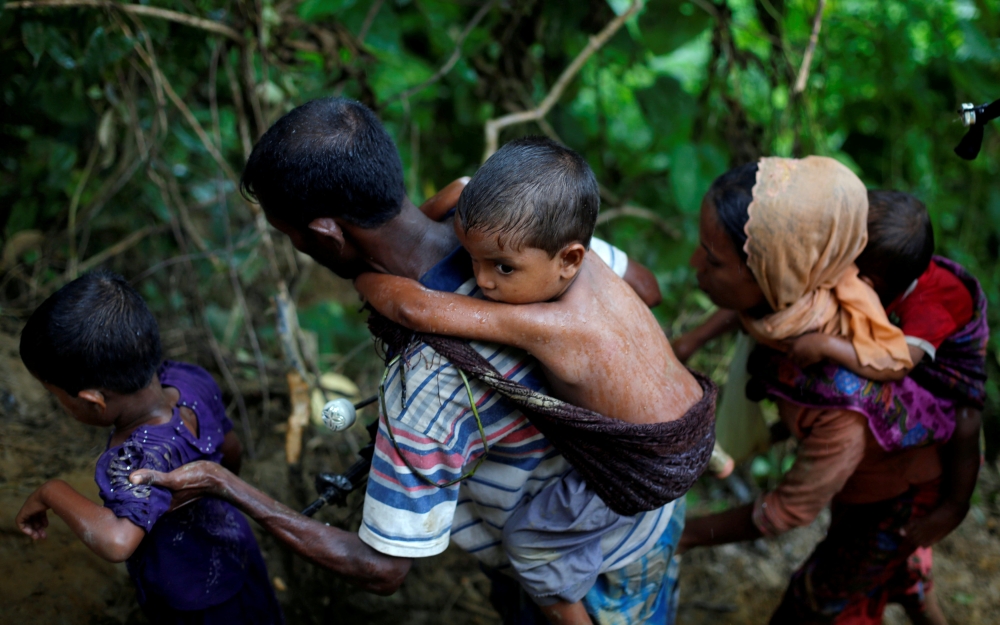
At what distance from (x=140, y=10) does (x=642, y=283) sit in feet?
6.68

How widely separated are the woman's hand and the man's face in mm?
534

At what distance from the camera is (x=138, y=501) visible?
156cm

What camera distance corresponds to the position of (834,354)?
2.06 meters

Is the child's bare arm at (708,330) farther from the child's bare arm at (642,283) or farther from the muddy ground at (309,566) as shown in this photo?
the muddy ground at (309,566)

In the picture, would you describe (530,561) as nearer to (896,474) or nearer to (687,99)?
(896,474)

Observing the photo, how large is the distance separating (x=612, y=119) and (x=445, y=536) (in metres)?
4.98

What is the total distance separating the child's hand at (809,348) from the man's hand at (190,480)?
160 cm

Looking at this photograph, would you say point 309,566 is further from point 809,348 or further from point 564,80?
point 564,80

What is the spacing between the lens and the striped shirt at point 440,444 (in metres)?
1.50

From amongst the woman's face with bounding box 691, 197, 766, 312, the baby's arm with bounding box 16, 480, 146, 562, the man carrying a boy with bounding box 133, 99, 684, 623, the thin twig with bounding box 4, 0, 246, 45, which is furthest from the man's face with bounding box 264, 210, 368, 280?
the thin twig with bounding box 4, 0, 246, 45

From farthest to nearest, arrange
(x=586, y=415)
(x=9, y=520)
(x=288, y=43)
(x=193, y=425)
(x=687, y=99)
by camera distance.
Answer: (x=687, y=99) → (x=288, y=43) → (x=9, y=520) → (x=193, y=425) → (x=586, y=415)

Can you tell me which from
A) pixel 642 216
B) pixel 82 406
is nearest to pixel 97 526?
pixel 82 406

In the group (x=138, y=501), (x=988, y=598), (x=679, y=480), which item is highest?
(x=679, y=480)

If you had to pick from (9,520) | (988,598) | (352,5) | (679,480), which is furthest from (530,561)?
(988,598)
